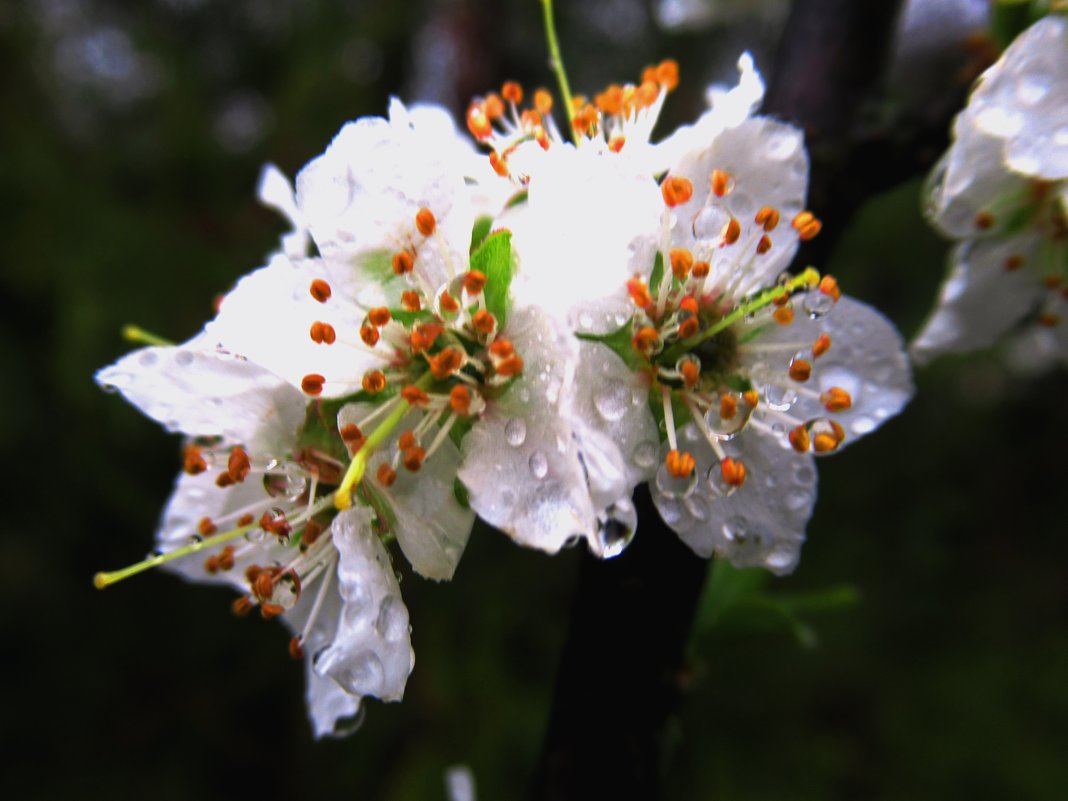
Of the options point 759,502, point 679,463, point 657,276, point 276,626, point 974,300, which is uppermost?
point 657,276

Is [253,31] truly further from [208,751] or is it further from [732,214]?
[732,214]

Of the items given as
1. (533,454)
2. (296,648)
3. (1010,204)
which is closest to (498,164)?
(533,454)

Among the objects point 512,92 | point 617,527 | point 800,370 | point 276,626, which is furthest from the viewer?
point 276,626

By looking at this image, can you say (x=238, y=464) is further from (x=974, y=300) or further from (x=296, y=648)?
(x=974, y=300)

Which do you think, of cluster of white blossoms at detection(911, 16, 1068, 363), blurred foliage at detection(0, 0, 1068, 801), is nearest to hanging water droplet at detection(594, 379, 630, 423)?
cluster of white blossoms at detection(911, 16, 1068, 363)

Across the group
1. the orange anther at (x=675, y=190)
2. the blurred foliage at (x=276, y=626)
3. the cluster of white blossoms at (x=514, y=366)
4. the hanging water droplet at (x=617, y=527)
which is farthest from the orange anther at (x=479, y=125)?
the blurred foliage at (x=276, y=626)

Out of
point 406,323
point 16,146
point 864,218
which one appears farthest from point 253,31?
point 406,323

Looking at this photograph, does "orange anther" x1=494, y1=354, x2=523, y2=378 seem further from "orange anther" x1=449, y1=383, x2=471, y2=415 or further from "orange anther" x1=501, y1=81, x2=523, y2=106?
"orange anther" x1=501, y1=81, x2=523, y2=106
